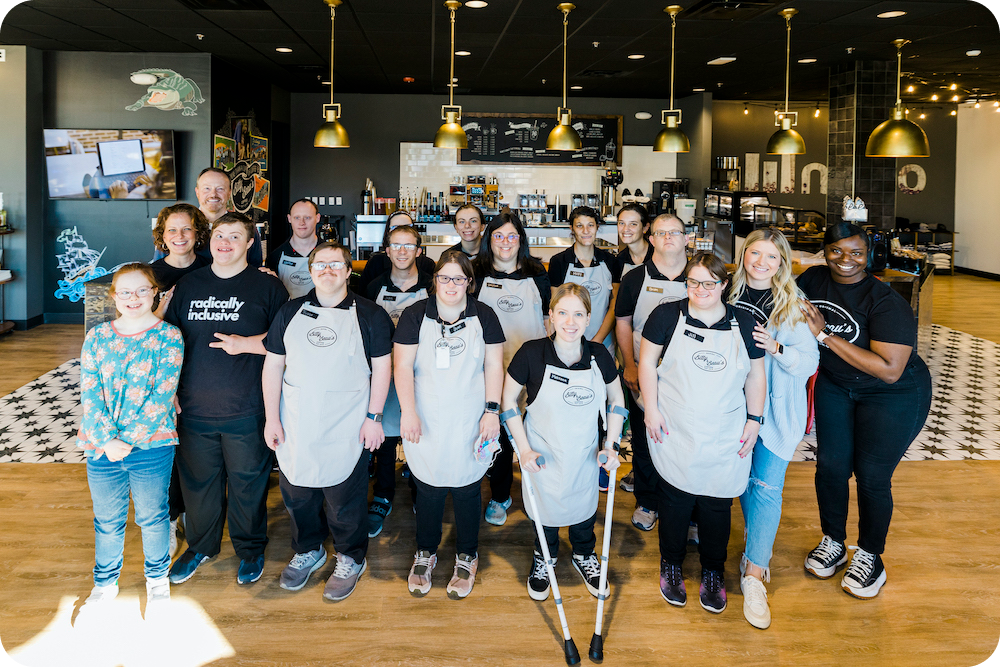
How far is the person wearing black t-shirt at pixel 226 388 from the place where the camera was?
111 inches

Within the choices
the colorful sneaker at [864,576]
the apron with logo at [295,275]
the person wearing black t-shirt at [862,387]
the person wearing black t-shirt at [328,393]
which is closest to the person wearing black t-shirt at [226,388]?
the person wearing black t-shirt at [328,393]

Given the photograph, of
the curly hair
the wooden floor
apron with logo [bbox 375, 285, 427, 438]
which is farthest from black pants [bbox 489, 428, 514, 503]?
the curly hair

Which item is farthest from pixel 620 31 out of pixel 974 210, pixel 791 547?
pixel 974 210

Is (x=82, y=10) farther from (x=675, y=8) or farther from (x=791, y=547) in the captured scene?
(x=791, y=547)

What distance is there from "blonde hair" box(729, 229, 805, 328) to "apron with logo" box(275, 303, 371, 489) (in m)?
1.54

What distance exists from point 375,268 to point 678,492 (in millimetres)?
1880

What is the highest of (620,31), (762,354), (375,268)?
(620,31)

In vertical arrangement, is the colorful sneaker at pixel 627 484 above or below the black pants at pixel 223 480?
below

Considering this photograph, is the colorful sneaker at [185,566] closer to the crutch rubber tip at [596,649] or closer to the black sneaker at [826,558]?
the crutch rubber tip at [596,649]

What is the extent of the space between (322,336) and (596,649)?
1519mm

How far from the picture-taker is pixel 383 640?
265 centimetres

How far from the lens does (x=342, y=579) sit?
2945 millimetres

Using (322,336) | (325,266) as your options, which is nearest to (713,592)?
(322,336)

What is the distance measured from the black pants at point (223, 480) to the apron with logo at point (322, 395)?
0.57 ft
